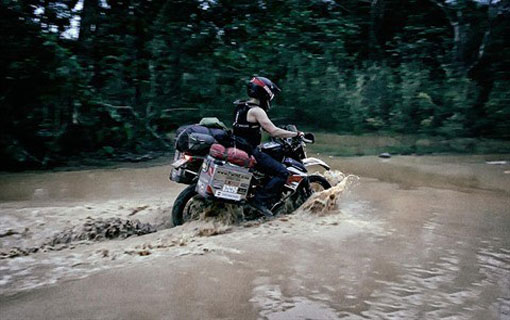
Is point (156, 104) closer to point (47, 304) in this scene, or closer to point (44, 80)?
point (44, 80)

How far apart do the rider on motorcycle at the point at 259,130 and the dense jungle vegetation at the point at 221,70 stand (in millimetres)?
5545

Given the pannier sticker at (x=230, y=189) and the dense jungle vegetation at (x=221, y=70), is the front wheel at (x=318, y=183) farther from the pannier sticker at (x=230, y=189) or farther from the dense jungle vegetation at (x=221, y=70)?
the dense jungle vegetation at (x=221, y=70)

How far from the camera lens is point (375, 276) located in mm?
4250

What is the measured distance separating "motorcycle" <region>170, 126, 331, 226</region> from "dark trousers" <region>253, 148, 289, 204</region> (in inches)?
4.2

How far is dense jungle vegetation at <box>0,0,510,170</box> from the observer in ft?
33.9

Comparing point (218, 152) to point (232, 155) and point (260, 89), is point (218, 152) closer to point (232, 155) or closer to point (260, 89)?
point (232, 155)

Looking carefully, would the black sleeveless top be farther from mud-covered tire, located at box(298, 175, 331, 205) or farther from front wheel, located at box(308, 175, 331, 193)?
front wheel, located at box(308, 175, 331, 193)

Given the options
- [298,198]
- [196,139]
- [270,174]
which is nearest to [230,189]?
[270,174]

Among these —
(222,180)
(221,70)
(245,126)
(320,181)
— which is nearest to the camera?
(222,180)

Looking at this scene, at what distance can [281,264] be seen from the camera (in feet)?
14.8

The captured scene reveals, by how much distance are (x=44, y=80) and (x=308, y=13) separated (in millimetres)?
7171

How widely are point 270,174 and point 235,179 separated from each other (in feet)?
1.67

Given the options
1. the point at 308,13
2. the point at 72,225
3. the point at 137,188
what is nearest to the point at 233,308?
the point at 72,225

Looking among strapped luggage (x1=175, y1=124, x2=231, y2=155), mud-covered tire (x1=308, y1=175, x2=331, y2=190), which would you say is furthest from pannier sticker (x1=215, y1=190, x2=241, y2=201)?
mud-covered tire (x1=308, y1=175, x2=331, y2=190)
